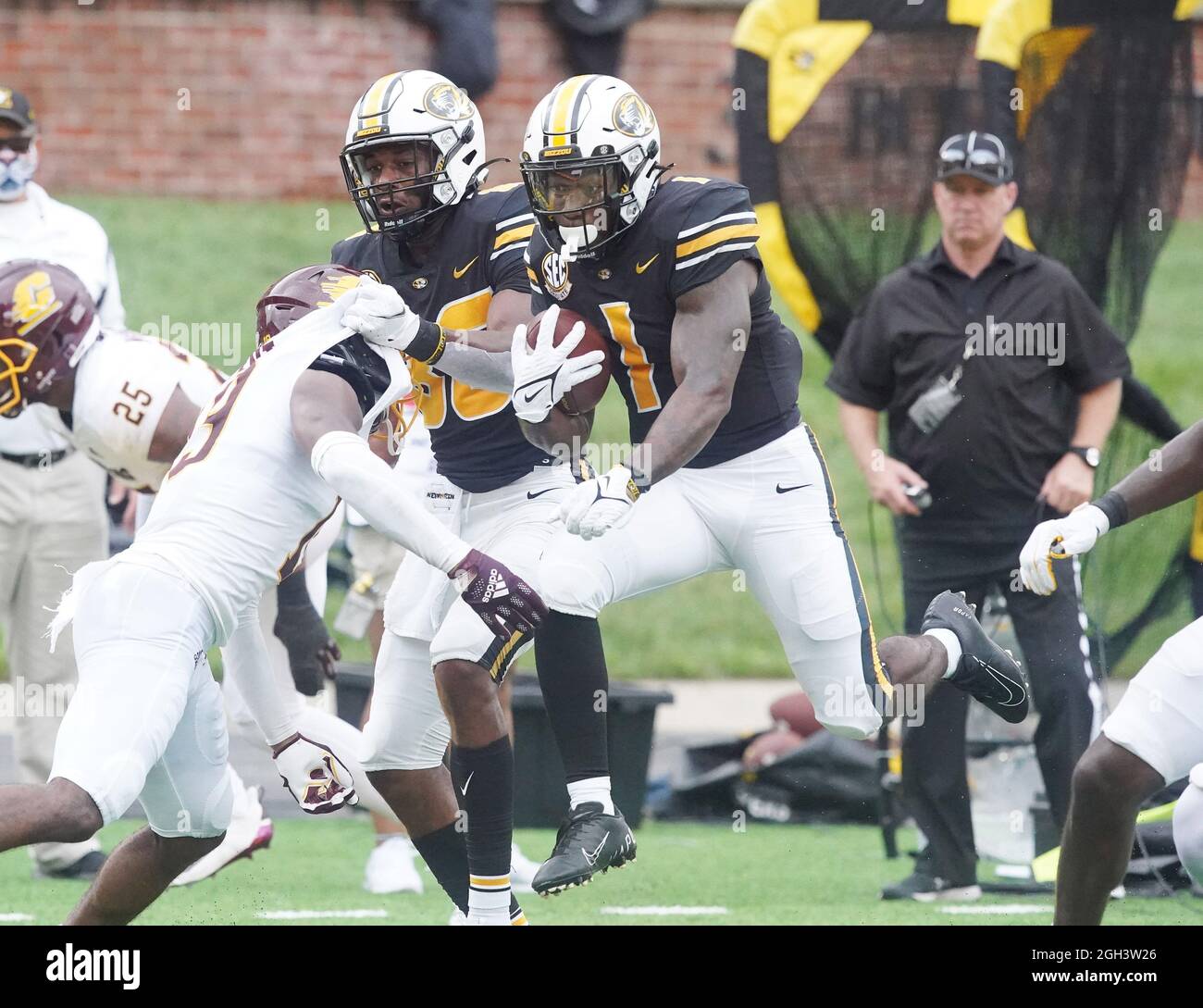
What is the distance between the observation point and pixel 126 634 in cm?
405

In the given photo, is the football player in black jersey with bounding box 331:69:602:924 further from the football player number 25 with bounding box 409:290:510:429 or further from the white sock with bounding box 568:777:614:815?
the white sock with bounding box 568:777:614:815

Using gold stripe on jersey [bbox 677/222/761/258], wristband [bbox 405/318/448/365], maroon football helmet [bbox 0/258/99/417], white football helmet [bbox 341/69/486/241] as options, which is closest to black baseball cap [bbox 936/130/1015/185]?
gold stripe on jersey [bbox 677/222/761/258]

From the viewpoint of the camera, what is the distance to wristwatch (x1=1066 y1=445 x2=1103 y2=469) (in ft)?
19.4

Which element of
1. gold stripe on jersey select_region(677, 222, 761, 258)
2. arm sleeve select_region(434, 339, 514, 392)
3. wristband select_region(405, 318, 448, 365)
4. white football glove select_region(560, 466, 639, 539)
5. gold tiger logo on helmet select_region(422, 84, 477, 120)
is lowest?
white football glove select_region(560, 466, 639, 539)

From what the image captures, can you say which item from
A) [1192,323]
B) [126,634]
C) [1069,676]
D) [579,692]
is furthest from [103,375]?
[1192,323]

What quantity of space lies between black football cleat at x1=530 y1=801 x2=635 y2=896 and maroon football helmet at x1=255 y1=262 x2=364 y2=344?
1.33 metres

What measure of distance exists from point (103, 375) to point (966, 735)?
2991mm

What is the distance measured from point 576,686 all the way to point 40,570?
231cm

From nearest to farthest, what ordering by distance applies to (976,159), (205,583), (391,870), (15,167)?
(205,583), (391,870), (976,159), (15,167)

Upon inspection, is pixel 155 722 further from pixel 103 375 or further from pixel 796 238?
pixel 796 238

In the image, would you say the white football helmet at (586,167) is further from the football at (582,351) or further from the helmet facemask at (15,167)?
the helmet facemask at (15,167)

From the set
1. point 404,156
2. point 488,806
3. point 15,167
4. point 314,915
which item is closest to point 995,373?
point 404,156

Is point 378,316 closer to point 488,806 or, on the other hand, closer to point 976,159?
point 488,806

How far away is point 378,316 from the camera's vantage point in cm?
431
